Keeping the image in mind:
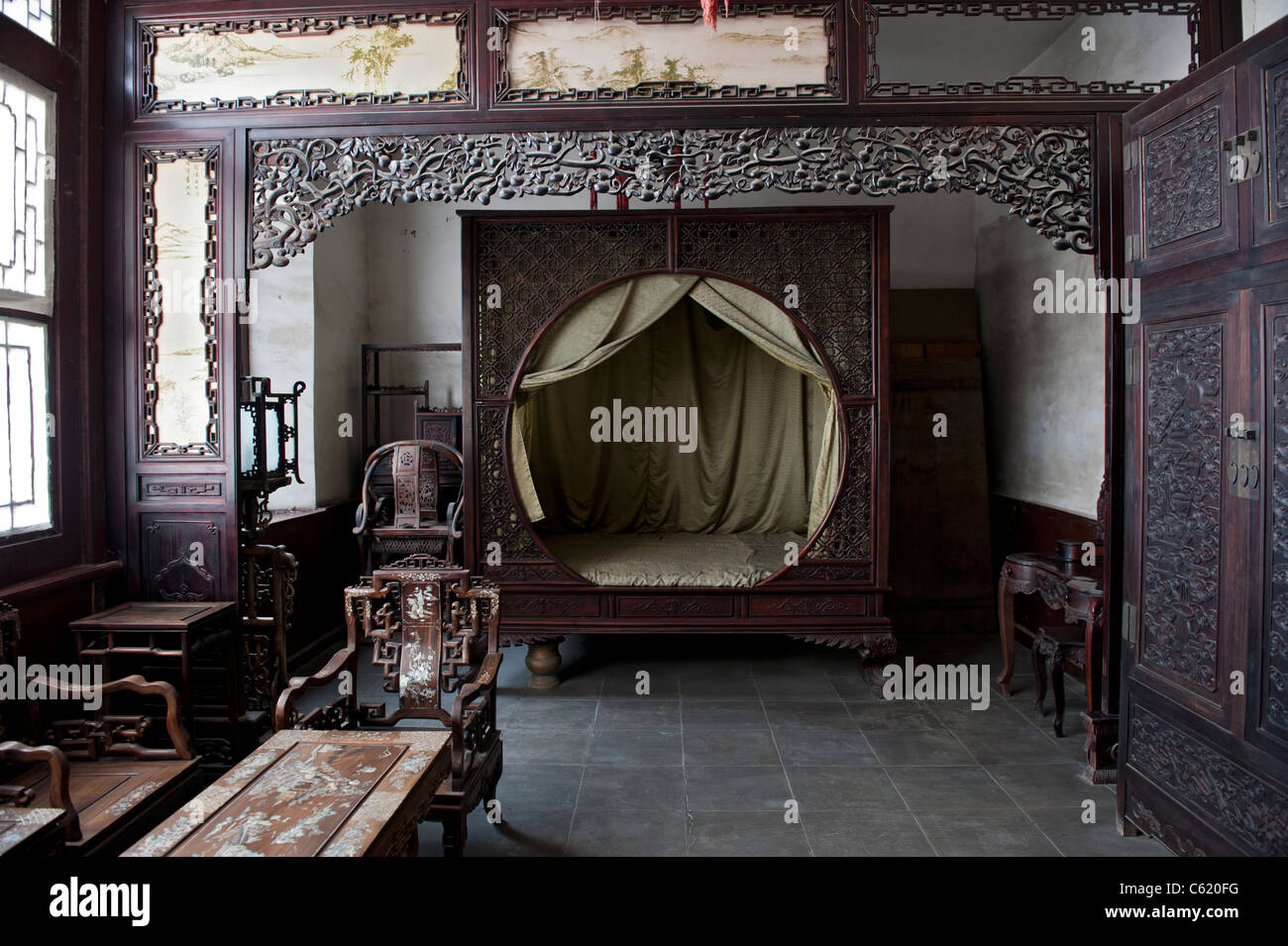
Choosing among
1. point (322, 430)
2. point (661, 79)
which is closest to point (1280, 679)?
point (661, 79)

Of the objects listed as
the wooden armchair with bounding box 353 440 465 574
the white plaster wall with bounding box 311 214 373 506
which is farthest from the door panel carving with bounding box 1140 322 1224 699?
the white plaster wall with bounding box 311 214 373 506

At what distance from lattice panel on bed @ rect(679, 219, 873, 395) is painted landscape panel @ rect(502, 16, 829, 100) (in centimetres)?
119

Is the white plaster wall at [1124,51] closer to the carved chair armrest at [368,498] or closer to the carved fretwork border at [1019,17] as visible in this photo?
the carved fretwork border at [1019,17]

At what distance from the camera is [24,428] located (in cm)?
313

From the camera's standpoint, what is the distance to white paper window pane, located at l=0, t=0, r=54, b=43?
3068 millimetres

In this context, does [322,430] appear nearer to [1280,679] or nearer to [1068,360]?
[1068,360]

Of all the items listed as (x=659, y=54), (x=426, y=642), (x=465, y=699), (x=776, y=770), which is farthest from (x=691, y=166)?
(x=776, y=770)

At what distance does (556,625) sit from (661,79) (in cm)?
275

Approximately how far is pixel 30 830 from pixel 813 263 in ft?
13.3

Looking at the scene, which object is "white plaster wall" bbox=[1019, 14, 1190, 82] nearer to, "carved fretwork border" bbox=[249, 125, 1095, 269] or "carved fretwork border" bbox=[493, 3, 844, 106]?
"carved fretwork border" bbox=[249, 125, 1095, 269]

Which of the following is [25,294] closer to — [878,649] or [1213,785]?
[878,649]

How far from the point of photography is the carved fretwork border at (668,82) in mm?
3416

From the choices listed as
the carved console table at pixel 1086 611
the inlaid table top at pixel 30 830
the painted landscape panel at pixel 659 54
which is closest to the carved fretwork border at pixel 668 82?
the painted landscape panel at pixel 659 54

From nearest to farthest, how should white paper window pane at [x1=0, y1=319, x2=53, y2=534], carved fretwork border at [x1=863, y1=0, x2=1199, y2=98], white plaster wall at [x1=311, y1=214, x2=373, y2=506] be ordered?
white paper window pane at [x1=0, y1=319, x2=53, y2=534], carved fretwork border at [x1=863, y1=0, x2=1199, y2=98], white plaster wall at [x1=311, y1=214, x2=373, y2=506]
